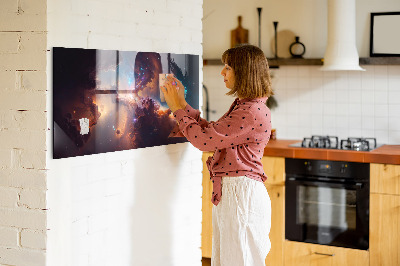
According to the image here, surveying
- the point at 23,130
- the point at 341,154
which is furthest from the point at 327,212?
the point at 23,130

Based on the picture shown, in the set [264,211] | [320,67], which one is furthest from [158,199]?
[320,67]

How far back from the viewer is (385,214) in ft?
13.2

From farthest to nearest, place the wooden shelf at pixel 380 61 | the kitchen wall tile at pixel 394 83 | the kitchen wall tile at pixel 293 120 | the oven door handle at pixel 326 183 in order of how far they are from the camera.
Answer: the kitchen wall tile at pixel 293 120, the kitchen wall tile at pixel 394 83, the wooden shelf at pixel 380 61, the oven door handle at pixel 326 183

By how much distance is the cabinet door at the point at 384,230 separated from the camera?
3.99 m

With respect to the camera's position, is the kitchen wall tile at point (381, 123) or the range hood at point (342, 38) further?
the kitchen wall tile at point (381, 123)

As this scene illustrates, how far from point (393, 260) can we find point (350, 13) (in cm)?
182

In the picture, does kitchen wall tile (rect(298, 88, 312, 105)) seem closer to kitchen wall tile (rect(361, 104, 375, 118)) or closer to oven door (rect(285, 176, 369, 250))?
kitchen wall tile (rect(361, 104, 375, 118))

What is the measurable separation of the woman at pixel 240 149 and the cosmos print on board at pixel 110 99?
141 mm

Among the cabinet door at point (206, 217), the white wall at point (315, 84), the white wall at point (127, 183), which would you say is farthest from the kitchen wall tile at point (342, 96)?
the white wall at point (127, 183)

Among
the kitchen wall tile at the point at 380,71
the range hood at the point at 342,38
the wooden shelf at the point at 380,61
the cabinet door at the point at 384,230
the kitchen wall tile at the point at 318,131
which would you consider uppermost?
the range hood at the point at 342,38

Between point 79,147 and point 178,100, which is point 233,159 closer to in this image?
point 178,100

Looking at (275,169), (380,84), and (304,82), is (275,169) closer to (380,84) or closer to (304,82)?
(304,82)

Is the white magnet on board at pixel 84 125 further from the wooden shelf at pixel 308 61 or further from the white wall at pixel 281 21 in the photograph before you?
the white wall at pixel 281 21

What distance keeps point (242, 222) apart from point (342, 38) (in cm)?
221
